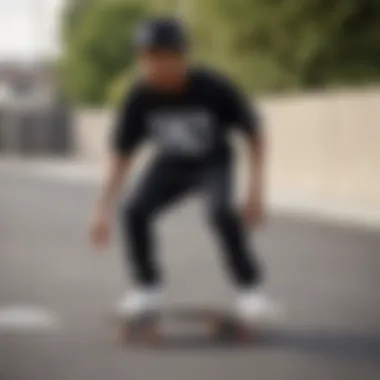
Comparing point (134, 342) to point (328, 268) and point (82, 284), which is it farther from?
point (328, 268)

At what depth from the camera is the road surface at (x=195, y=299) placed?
7930 mm

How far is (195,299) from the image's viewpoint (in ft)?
37.1

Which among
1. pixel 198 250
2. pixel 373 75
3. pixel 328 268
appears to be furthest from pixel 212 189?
pixel 373 75

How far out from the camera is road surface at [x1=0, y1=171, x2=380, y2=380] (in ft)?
26.0

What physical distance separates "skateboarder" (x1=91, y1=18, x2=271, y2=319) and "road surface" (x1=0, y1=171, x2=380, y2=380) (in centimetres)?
43

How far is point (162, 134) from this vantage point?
8984 millimetres

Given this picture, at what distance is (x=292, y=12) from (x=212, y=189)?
2768cm

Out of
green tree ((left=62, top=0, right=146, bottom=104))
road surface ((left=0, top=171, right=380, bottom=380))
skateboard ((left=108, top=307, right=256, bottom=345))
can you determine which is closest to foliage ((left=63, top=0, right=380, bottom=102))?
road surface ((left=0, top=171, right=380, bottom=380))

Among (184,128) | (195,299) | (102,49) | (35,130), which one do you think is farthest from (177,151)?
(102,49)

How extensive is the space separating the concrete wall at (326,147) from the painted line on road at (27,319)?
12905 mm

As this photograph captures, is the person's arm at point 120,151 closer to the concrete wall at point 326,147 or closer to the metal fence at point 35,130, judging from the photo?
the concrete wall at point 326,147

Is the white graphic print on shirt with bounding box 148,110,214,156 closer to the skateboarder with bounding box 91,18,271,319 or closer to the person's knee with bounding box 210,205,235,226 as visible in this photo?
the skateboarder with bounding box 91,18,271,319

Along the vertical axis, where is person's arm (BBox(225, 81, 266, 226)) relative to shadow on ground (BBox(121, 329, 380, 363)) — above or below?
above

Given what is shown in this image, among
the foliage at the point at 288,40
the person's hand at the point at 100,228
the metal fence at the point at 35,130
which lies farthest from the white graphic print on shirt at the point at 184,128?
the metal fence at the point at 35,130
